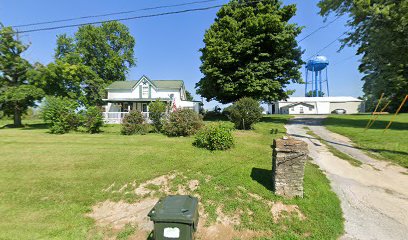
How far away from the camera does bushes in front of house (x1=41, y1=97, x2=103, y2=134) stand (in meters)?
16.1

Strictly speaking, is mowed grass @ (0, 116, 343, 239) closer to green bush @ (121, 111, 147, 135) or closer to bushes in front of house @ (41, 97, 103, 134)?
green bush @ (121, 111, 147, 135)

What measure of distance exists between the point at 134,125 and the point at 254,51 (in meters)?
13.5

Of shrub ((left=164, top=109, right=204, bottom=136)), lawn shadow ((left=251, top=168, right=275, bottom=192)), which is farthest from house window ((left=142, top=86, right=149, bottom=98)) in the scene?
lawn shadow ((left=251, top=168, right=275, bottom=192))

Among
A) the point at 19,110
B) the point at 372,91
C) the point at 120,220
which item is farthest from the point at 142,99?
the point at 120,220

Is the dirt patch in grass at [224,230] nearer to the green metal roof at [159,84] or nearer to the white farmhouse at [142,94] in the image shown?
the white farmhouse at [142,94]

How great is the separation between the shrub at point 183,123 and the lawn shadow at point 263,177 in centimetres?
617

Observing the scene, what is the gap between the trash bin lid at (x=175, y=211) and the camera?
149 inches

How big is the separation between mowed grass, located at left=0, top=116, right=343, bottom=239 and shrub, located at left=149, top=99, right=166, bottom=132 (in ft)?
15.6

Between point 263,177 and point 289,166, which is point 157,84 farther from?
point 289,166

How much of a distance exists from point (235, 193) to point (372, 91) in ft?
66.9

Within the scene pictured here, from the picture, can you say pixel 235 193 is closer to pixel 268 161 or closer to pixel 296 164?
pixel 296 164

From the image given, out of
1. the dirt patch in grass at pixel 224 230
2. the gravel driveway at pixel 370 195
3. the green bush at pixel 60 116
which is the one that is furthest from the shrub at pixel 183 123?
the dirt patch in grass at pixel 224 230

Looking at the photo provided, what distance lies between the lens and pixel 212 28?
2414cm

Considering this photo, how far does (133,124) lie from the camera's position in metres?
15.0
